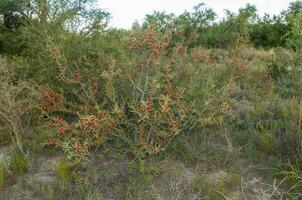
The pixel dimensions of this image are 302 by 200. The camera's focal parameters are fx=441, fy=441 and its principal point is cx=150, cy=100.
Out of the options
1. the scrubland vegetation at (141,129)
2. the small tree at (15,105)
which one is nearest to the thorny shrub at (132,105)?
the scrubland vegetation at (141,129)

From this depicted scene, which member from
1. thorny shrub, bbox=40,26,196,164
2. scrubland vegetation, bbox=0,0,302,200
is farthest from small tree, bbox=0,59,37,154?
thorny shrub, bbox=40,26,196,164

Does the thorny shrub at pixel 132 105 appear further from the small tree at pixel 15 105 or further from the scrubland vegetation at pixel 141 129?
the small tree at pixel 15 105

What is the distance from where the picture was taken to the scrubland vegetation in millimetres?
4551

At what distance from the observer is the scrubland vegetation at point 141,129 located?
179 inches

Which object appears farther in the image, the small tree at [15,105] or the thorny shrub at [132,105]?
the small tree at [15,105]

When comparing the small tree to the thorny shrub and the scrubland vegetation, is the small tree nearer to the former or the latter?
the scrubland vegetation

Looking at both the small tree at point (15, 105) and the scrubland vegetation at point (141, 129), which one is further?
the small tree at point (15, 105)

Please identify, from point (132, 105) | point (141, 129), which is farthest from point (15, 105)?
point (141, 129)

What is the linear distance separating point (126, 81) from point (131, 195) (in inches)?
56.4

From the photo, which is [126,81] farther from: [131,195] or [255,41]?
[255,41]

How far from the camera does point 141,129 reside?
469 cm

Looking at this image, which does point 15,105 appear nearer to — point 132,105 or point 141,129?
point 132,105

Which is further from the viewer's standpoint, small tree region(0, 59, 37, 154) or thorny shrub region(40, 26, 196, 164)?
small tree region(0, 59, 37, 154)

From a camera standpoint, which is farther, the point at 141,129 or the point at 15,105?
the point at 15,105
